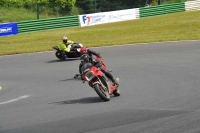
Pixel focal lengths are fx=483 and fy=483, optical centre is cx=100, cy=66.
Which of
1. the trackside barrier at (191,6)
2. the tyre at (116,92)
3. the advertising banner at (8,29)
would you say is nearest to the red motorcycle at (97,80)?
the tyre at (116,92)

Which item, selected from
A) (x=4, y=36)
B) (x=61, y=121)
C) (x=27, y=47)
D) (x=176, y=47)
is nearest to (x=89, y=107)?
(x=61, y=121)

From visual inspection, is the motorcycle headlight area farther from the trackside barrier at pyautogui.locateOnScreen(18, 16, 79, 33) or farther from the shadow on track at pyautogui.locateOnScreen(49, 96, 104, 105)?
the trackside barrier at pyautogui.locateOnScreen(18, 16, 79, 33)

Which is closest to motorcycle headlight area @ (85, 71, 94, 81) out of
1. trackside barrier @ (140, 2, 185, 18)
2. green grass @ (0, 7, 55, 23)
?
trackside barrier @ (140, 2, 185, 18)

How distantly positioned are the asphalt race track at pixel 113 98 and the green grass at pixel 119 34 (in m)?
5.48

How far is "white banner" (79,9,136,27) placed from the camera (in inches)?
1576

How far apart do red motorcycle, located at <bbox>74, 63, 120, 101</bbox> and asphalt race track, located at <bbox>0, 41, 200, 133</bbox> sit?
25 centimetres

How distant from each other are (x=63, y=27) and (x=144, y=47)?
16313mm

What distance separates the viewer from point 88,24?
4016 cm

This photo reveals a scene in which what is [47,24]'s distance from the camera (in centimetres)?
3872

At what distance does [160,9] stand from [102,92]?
3339 centimetres

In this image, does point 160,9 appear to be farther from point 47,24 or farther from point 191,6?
point 47,24

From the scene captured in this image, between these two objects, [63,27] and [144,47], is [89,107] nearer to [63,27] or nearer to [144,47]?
[144,47]

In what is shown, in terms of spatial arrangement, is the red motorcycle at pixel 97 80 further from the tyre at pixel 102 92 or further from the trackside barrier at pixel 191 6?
the trackside barrier at pixel 191 6

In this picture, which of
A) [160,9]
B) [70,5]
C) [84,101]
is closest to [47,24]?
[70,5]
